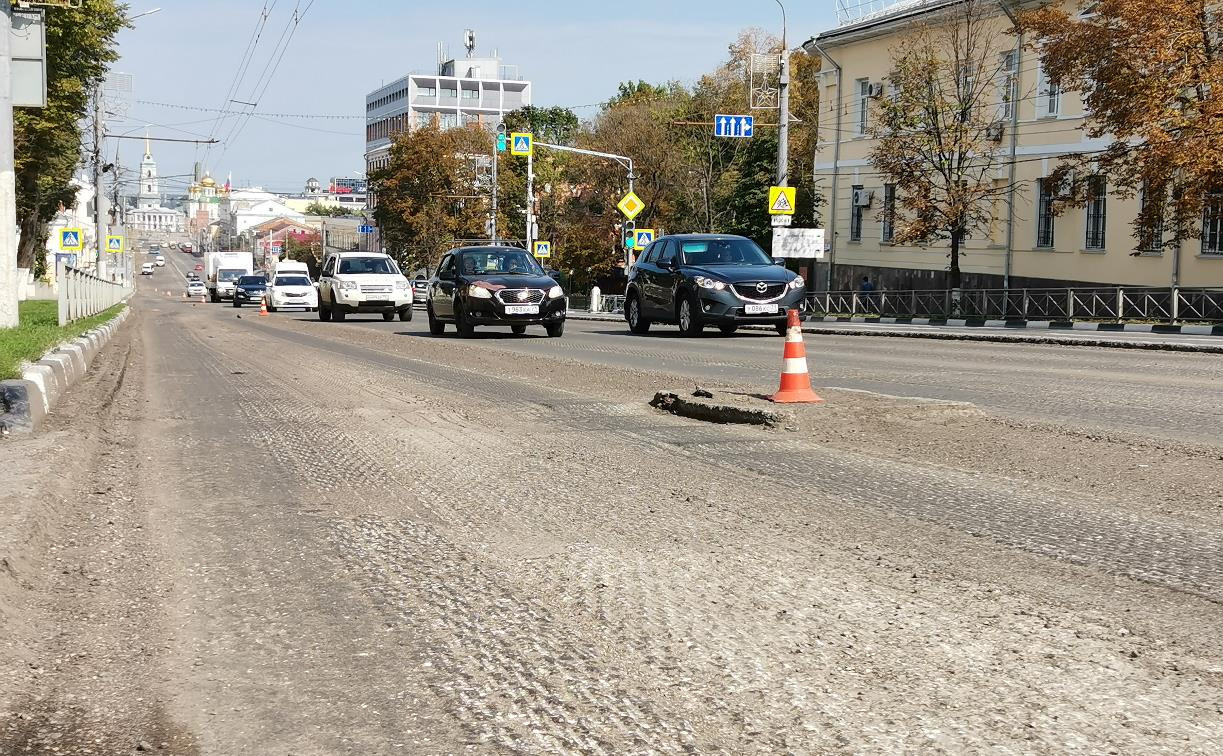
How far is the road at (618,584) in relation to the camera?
10.8 feet

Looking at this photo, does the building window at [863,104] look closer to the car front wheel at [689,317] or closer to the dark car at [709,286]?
the dark car at [709,286]

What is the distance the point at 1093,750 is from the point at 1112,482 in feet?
13.5

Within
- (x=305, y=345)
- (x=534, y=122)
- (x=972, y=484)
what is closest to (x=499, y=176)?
(x=534, y=122)

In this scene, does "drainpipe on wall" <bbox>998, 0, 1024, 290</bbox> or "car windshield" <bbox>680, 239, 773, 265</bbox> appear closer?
"car windshield" <bbox>680, 239, 773, 265</bbox>

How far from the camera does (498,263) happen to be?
24422mm

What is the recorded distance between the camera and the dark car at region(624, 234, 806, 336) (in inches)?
874

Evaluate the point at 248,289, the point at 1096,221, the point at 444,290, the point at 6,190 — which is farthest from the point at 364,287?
the point at 248,289

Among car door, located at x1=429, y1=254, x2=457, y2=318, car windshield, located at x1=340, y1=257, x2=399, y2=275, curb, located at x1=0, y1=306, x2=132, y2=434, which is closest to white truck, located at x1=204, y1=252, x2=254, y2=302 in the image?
car windshield, located at x1=340, y1=257, x2=399, y2=275

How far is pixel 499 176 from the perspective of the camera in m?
86.2

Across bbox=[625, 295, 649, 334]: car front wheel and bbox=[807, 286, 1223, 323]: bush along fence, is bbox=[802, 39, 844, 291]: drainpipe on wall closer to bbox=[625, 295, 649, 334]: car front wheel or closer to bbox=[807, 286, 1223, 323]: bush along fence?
bbox=[807, 286, 1223, 323]: bush along fence

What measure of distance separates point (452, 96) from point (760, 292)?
463 ft

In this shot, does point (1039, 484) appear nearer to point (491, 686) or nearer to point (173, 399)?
point (491, 686)

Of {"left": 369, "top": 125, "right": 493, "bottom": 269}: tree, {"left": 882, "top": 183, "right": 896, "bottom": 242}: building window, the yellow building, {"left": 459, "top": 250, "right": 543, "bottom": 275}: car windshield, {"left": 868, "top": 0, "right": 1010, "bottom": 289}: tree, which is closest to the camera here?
{"left": 459, "top": 250, "right": 543, "bottom": 275}: car windshield

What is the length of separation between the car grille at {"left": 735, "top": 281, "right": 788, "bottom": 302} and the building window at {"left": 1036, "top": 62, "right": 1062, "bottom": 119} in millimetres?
21475
